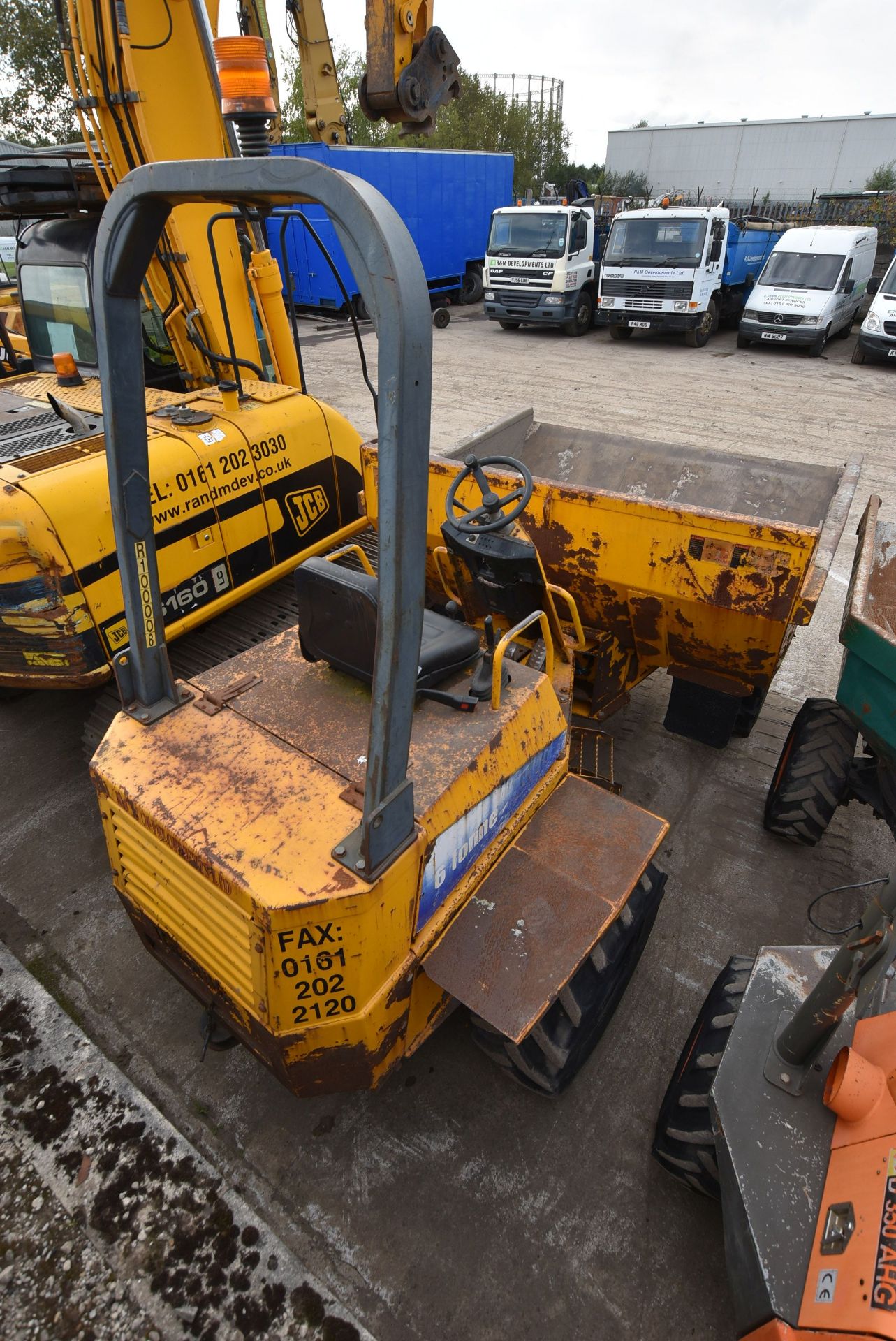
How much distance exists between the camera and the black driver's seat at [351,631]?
7.53 feet

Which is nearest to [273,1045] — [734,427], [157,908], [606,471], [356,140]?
[157,908]

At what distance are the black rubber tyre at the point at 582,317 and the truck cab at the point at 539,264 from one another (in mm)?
32

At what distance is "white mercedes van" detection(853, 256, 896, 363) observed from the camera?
516 inches

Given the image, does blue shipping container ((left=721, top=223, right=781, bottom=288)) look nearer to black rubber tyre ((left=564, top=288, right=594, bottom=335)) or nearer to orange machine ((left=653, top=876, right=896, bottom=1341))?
black rubber tyre ((left=564, top=288, right=594, bottom=335))

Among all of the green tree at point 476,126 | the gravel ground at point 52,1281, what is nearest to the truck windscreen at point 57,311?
A: the gravel ground at point 52,1281

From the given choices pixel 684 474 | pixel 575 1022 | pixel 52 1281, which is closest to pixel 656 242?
pixel 684 474

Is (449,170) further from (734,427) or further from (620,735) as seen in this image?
(620,735)

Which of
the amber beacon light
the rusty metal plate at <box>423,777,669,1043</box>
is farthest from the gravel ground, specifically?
the amber beacon light

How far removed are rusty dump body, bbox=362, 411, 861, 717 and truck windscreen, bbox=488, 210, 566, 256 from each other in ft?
39.6

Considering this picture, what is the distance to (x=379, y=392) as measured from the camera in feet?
4.62

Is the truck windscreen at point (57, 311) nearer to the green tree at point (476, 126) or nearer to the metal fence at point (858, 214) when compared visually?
the metal fence at point (858, 214)

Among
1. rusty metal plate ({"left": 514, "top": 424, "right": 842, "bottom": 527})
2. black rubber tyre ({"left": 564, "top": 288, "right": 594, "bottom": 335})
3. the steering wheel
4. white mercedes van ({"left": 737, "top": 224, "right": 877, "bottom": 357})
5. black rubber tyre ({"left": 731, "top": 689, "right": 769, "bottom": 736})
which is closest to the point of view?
the steering wheel

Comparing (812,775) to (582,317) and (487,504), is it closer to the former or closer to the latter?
(487,504)

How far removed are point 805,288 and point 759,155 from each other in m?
42.3
